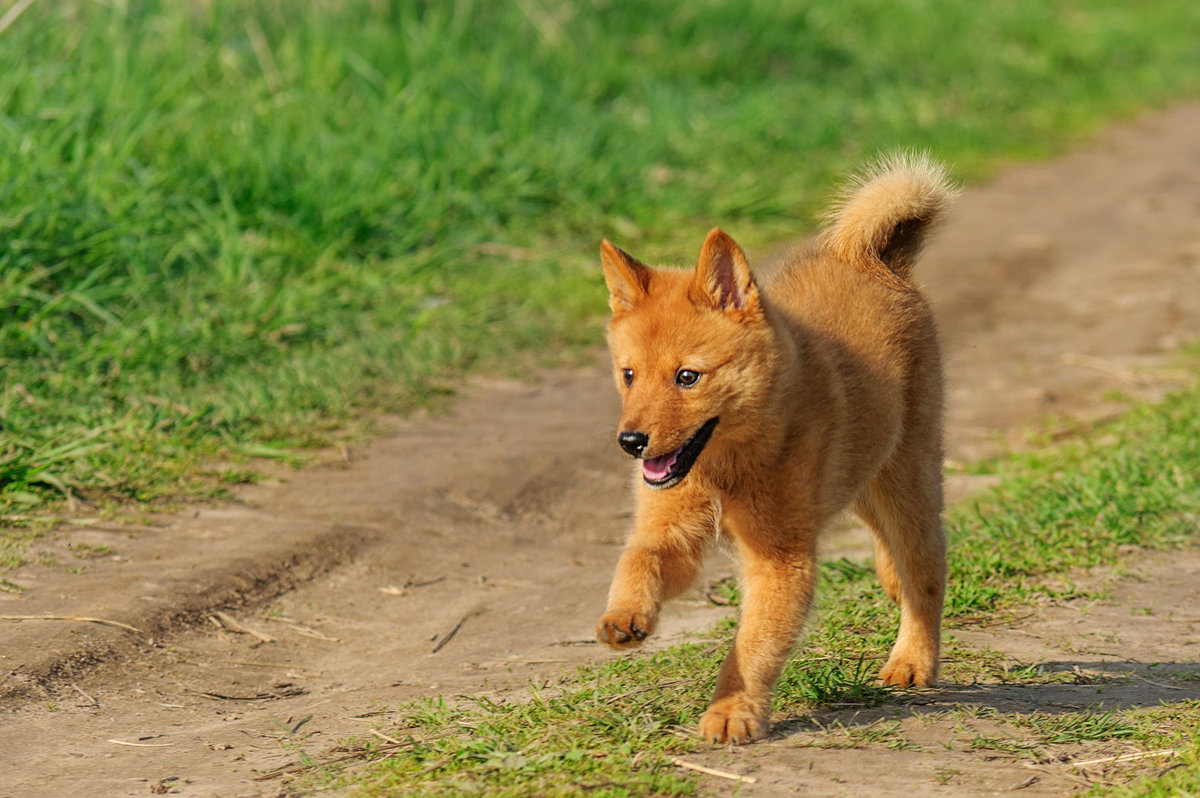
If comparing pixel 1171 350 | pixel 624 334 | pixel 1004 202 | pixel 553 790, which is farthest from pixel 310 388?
pixel 1004 202

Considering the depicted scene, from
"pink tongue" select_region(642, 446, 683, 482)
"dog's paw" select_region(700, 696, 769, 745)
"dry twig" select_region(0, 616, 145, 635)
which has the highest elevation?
"pink tongue" select_region(642, 446, 683, 482)

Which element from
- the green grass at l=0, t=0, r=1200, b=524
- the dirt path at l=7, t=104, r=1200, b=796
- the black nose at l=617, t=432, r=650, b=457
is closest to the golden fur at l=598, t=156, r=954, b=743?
the black nose at l=617, t=432, r=650, b=457

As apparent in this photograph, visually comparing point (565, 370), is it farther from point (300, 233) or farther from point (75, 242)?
point (75, 242)

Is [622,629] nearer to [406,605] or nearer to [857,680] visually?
[857,680]

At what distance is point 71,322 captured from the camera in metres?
6.45

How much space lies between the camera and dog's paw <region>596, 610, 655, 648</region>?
355 centimetres

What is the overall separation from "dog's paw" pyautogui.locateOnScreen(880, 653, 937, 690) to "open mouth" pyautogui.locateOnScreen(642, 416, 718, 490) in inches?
37.3

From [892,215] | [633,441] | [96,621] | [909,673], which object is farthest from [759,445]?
[96,621]

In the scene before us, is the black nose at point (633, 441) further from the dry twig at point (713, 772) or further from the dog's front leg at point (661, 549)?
the dry twig at point (713, 772)

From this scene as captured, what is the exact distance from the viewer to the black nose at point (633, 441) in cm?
369

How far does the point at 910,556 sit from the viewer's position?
14.3 feet

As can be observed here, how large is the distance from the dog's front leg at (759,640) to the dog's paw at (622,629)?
273mm

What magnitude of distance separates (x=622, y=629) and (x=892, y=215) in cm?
181

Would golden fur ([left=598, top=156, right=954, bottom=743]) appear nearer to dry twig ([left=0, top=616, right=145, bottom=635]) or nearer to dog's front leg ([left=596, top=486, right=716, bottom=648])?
dog's front leg ([left=596, top=486, right=716, bottom=648])
